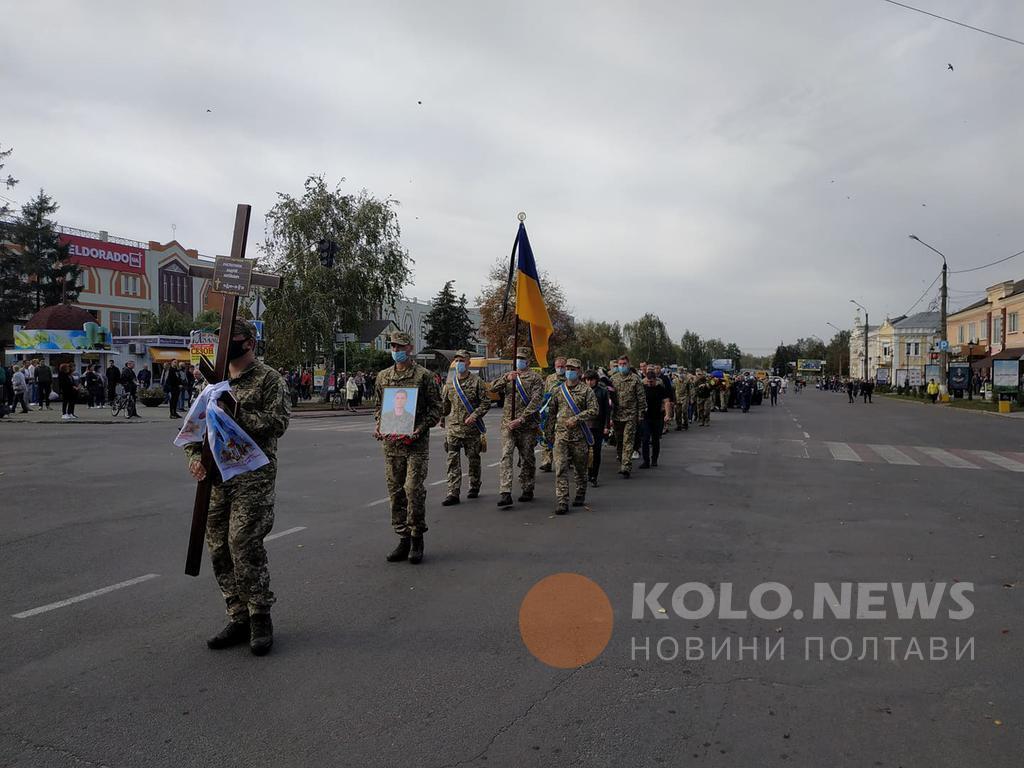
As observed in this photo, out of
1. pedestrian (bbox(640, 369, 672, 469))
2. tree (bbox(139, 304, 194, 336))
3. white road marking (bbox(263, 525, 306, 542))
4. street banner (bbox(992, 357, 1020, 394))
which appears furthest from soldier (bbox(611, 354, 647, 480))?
tree (bbox(139, 304, 194, 336))

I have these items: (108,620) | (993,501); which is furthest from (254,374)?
(993,501)

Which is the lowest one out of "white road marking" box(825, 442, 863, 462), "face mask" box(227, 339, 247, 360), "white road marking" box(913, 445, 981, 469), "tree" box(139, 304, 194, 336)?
"white road marking" box(825, 442, 863, 462)

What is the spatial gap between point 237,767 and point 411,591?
249cm

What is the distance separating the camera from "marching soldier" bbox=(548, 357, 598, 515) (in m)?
9.00

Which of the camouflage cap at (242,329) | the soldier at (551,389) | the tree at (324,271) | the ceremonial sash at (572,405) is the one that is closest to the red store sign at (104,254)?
the tree at (324,271)

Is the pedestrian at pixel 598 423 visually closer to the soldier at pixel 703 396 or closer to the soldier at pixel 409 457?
the soldier at pixel 409 457

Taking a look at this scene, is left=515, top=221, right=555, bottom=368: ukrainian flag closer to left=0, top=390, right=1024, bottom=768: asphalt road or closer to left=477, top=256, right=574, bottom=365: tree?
left=0, top=390, right=1024, bottom=768: asphalt road

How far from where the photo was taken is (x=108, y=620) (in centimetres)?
494

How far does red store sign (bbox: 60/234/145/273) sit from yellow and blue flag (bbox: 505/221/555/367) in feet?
211

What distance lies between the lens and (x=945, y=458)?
47.3ft

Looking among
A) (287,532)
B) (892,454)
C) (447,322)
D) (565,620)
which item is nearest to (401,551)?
(287,532)

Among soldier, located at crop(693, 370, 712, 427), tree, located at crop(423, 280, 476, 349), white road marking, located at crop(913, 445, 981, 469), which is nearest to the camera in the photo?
white road marking, located at crop(913, 445, 981, 469)

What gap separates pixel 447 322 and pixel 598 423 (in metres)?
66.6

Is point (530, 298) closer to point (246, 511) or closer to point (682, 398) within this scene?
point (246, 511)
